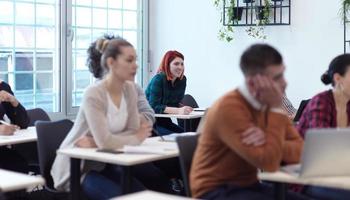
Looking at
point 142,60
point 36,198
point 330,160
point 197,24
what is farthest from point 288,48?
point 330,160

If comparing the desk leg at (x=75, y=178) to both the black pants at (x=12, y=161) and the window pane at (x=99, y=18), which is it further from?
the window pane at (x=99, y=18)

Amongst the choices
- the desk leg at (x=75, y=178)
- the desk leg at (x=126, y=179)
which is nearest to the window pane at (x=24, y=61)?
the desk leg at (x=75, y=178)

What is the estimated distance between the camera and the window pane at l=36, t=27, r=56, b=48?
554cm

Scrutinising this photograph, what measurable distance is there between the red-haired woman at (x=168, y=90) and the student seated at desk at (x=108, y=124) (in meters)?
1.64

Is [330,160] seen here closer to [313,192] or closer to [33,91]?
[313,192]

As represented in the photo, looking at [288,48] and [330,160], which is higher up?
[288,48]

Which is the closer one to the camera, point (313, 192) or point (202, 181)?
point (202, 181)

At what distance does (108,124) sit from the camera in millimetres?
3111

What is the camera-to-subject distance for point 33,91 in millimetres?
5520

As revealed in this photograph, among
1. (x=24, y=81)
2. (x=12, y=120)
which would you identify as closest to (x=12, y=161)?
(x=12, y=120)

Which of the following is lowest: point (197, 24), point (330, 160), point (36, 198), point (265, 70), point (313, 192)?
point (36, 198)

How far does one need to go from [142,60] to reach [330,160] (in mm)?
4662

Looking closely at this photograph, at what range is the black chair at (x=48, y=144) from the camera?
3277mm

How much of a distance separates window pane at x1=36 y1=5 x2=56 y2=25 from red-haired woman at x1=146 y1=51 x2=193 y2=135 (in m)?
1.33
